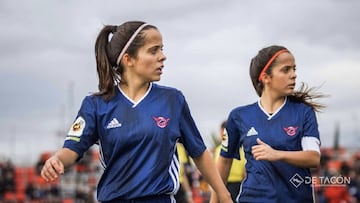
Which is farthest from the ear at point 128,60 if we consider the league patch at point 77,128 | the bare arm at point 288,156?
the bare arm at point 288,156

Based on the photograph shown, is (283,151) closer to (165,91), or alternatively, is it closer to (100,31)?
(165,91)

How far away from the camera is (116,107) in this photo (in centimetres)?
540

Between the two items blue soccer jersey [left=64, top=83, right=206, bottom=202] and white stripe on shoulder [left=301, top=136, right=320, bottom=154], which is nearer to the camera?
blue soccer jersey [left=64, top=83, right=206, bottom=202]

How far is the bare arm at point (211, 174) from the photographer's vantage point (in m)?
5.61

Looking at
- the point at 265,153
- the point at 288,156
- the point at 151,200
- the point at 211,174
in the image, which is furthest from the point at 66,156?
the point at 288,156

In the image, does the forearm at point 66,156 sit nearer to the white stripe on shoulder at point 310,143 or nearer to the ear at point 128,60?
the ear at point 128,60

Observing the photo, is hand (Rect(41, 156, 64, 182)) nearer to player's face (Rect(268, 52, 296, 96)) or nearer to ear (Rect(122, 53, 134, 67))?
ear (Rect(122, 53, 134, 67))

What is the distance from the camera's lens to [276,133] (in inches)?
252

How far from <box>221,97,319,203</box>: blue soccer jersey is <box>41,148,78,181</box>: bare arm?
171 cm

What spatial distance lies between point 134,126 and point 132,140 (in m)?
0.09

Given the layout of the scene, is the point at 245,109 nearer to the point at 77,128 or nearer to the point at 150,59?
the point at 150,59

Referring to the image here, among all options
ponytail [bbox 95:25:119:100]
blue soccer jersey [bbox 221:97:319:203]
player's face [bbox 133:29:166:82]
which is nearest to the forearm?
ponytail [bbox 95:25:119:100]

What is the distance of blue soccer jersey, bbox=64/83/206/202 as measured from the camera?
17.3ft

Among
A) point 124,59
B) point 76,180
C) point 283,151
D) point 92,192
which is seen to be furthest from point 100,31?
point 76,180
